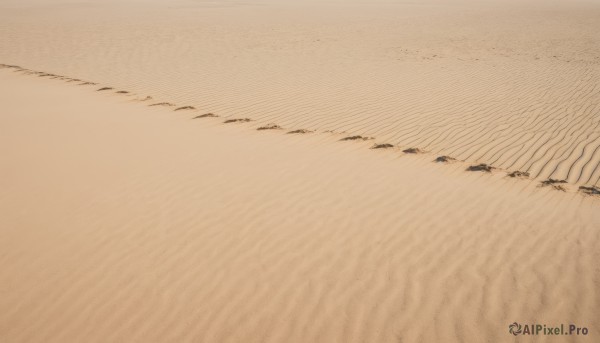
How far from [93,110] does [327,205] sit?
6.19m

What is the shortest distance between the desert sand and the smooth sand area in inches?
0.7

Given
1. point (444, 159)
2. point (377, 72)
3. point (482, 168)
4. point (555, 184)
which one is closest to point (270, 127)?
point (444, 159)

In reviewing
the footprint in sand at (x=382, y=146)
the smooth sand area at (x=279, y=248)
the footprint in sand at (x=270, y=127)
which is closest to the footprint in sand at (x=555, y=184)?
the smooth sand area at (x=279, y=248)

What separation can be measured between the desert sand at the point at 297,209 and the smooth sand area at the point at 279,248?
0.06 ft

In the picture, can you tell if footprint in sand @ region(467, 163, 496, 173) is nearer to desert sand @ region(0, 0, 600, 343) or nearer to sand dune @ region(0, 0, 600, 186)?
desert sand @ region(0, 0, 600, 343)

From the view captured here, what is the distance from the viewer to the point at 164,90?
384 inches

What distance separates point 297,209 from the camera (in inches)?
163

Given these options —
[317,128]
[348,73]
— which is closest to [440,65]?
[348,73]

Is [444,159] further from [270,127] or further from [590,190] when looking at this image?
[270,127]

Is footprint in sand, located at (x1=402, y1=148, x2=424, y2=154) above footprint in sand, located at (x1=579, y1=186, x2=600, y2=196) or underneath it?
underneath

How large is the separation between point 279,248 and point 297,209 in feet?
2.34

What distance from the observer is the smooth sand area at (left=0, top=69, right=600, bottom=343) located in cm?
278

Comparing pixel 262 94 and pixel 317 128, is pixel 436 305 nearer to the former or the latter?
pixel 317 128

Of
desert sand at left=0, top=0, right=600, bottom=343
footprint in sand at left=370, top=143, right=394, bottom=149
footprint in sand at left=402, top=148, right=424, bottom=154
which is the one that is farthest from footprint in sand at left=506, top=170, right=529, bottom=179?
footprint in sand at left=370, top=143, right=394, bottom=149
